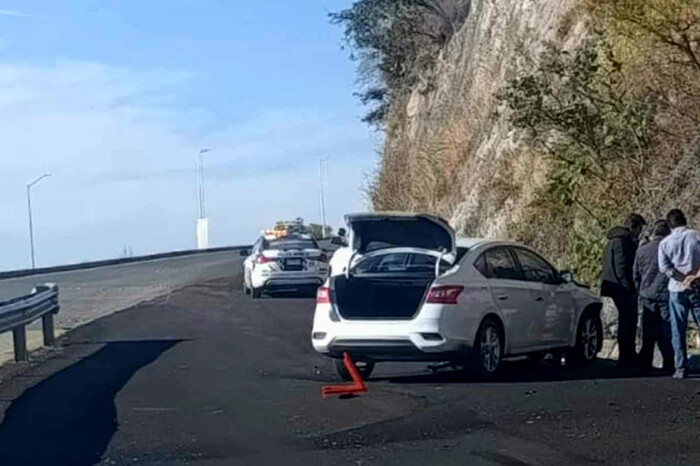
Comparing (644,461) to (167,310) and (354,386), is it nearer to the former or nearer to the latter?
(354,386)

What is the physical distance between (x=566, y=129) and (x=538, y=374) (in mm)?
8232

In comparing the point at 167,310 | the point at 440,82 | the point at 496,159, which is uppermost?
the point at 440,82

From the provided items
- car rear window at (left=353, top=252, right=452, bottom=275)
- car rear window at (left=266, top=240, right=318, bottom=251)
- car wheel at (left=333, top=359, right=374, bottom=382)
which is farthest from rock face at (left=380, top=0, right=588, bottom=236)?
car wheel at (left=333, top=359, right=374, bottom=382)

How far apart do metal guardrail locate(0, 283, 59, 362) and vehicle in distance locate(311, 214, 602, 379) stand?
15.0 feet

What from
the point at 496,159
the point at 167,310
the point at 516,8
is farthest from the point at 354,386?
the point at 516,8

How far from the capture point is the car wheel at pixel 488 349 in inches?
634

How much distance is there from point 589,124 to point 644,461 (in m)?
14.0

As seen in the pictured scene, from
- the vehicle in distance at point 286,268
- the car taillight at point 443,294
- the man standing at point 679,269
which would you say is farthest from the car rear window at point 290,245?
the man standing at point 679,269

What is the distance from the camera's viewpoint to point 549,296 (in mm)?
17438

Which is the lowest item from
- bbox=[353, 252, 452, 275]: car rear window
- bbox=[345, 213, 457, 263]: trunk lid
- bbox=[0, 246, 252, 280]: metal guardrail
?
bbox=[0, 246, 252, 280]: metal guardrail

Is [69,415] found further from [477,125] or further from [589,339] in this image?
[477,125]

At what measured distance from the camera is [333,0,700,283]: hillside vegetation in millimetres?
21812

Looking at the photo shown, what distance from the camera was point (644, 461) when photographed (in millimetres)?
10492

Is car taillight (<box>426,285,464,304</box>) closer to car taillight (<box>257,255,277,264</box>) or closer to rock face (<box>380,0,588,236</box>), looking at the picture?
rock face (<box>380,0,588,236</box>)
